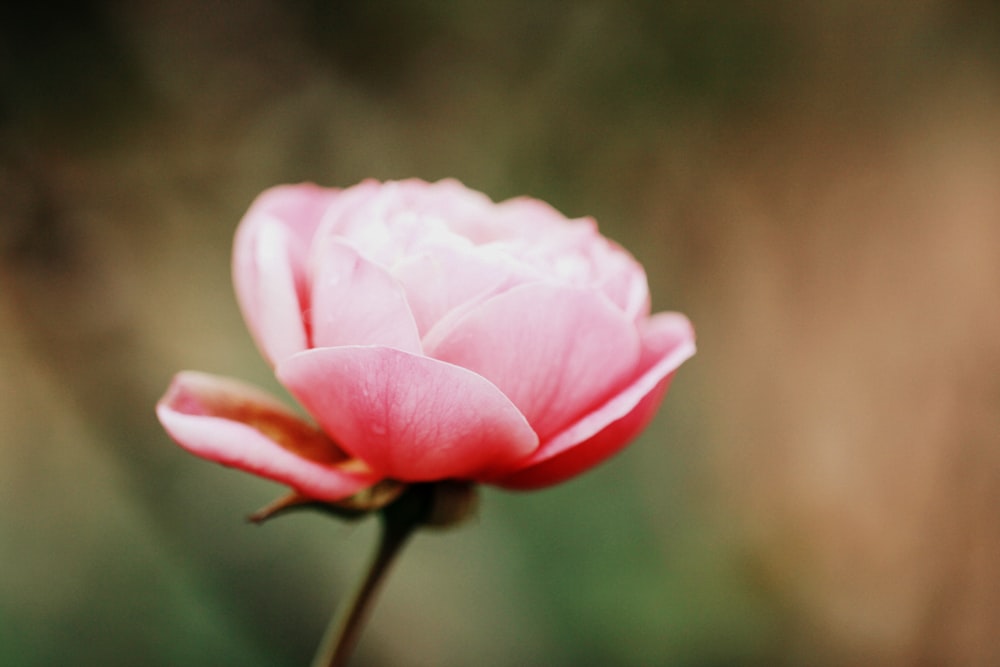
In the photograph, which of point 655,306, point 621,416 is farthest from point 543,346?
point 655,306

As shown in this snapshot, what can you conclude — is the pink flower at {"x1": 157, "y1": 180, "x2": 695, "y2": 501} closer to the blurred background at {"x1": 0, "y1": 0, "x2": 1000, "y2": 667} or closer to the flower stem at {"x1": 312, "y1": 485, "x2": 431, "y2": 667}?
the flower stem at {"x1": 312, "y1": 485, "x2": 431, "y2": 667}

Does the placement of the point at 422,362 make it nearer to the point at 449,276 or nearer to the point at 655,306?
the point at 449,276

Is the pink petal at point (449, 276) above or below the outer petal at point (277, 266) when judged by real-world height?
above

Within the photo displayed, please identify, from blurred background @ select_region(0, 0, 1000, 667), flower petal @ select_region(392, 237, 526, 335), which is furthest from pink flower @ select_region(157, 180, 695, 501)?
blurred background @ select_region(0, 0, 1000, 667)

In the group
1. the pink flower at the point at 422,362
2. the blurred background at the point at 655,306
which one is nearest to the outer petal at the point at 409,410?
the pink flower at the point at 422,362

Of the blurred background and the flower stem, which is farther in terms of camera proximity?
the blurred background

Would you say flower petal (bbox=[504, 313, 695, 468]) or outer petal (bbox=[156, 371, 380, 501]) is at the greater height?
flower petal (bbox=[504, 313, 695, 468])

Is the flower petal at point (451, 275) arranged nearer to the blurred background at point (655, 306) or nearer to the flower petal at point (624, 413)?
the flower petal at point (624, 413)
